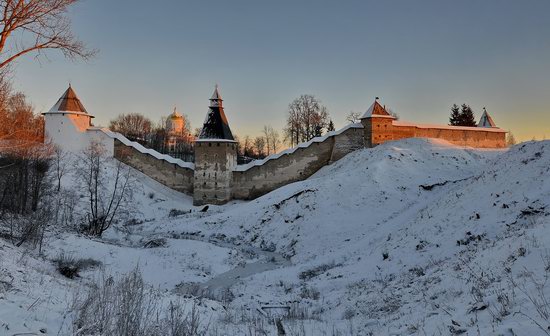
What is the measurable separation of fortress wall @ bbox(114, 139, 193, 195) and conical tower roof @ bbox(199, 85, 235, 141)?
3355mm

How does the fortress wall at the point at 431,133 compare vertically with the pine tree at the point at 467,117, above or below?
below

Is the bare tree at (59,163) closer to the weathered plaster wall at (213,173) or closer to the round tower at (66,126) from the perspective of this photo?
the round tower at (66,126)

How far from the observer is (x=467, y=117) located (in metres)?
43.5

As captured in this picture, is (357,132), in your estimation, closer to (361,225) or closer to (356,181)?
(356,181)

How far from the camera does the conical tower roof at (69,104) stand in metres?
33.5

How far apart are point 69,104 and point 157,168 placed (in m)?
8.75

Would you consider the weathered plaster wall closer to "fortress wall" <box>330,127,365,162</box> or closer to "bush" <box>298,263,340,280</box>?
"fortress wall" <box>330,127,365,162</box>

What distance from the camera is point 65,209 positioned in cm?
2439

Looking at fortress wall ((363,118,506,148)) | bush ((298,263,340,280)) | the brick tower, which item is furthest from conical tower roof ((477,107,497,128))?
bush ((298,263,340,280))

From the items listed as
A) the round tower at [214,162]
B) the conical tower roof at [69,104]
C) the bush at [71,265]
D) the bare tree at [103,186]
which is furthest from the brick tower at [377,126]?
the conical tower roof at [69,104]

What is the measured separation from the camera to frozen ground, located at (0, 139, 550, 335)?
492 centimetres

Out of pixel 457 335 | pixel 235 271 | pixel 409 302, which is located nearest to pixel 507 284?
pixel 457 335

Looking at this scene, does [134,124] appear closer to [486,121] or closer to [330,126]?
[330,126]

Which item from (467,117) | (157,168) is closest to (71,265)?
(157,168)
